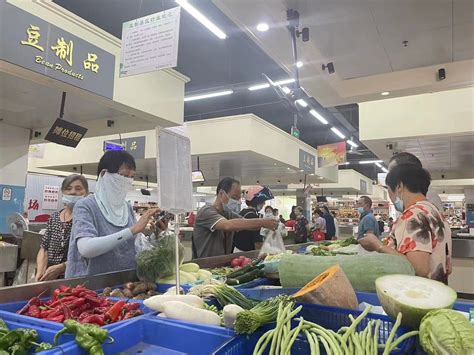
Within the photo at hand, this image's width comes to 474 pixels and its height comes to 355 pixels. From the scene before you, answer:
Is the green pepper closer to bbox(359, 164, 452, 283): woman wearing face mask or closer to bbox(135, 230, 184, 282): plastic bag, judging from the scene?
bbox(135, 230, 184, 282): plastic bag

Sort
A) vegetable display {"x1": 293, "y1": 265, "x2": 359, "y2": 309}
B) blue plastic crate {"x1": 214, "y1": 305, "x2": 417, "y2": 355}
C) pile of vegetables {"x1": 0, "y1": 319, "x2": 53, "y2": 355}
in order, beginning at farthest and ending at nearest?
vegetable display {"x1": 293, "y1": 265, "x2": 359, "y2": 309} → pile of vegetables {"x1": 0, "y1": 319, "x2": 53, "y2": 355} → blue plastic crate {"x1": 214, "y1": 305, "x2": 417, "y2": 355}

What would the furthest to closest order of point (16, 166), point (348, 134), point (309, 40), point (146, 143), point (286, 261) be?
1. point (348, 134)
2. point (146, 143)
3. point (16, 166)
4. point (309, 40)
5. point (286, 261)

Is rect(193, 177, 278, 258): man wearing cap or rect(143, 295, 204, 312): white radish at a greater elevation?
rect(193, 177, 278, 258): man wearing cap

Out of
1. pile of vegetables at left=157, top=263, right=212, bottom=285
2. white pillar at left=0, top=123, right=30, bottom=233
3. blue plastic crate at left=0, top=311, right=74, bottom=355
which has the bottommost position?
blue plastic crate at left=0, top=311, right=74, bottom=355

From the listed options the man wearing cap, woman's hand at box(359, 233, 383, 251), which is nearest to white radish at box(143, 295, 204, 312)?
woman's hand at box(359, 233, 383, 251)

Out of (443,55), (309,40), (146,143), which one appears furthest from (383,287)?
(146,143)

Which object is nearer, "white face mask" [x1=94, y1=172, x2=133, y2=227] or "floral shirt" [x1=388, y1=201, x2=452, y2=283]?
"floral shirt" [x1=388, y1=201, x2=452, y2=283]

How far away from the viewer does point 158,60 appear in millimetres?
3186

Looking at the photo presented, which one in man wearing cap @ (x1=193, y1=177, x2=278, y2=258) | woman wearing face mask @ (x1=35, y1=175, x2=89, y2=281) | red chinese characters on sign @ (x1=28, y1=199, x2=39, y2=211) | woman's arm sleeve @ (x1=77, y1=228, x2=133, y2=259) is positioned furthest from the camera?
red chinese characters on sign @ (x1=28, y1=199, x2=39, y2=211)

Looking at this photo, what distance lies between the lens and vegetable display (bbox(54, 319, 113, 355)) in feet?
4.15

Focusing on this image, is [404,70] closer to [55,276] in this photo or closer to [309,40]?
[309,40]

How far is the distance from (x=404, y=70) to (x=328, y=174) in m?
10.7

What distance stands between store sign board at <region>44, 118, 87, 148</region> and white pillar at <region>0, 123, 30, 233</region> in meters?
2.41

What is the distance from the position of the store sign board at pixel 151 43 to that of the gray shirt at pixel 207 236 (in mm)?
1394
